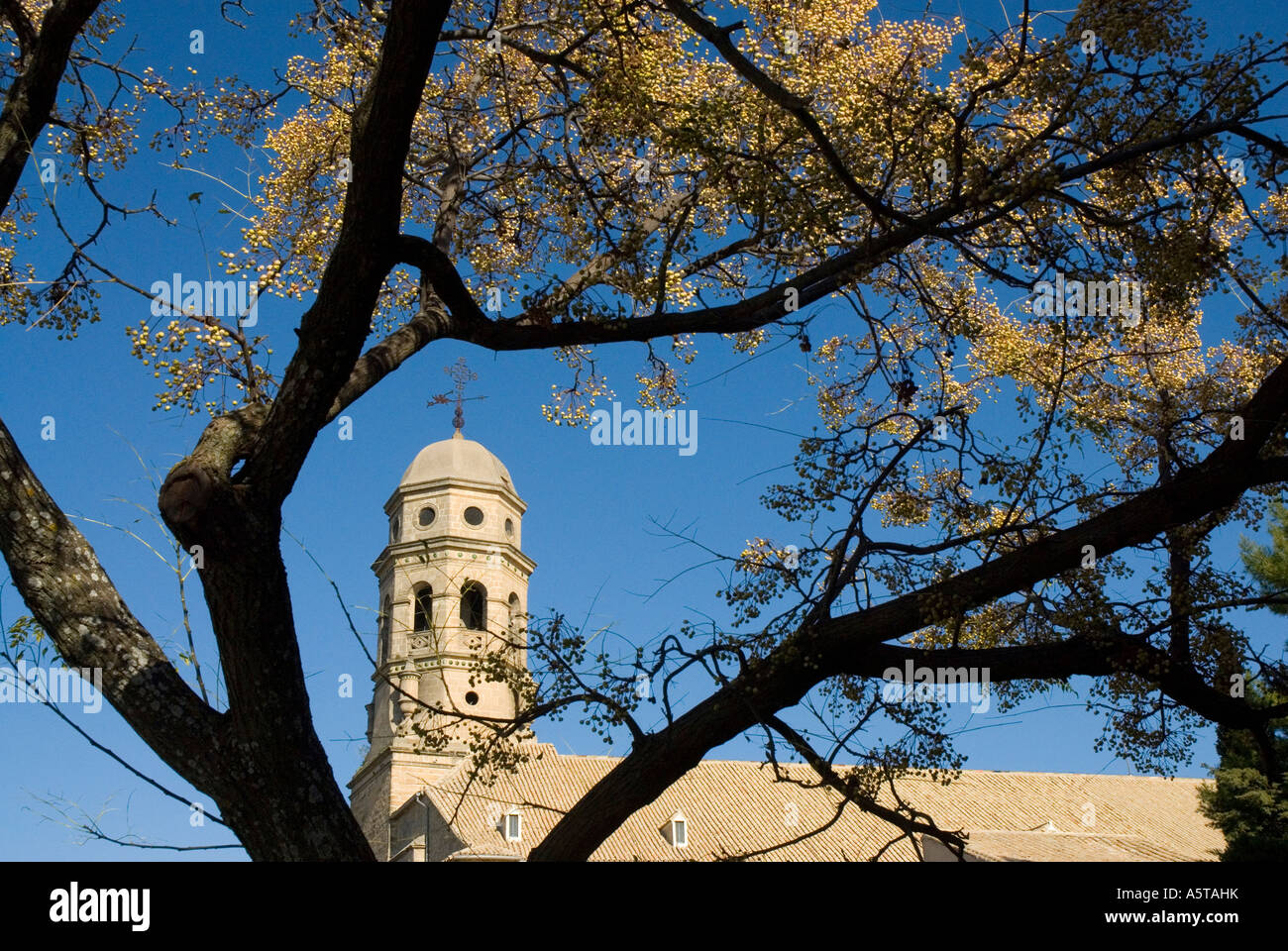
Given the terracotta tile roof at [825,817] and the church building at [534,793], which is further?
the church building at [534,793]

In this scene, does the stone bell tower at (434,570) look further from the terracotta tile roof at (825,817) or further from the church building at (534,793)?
the terracotta tile roof at (825,817)

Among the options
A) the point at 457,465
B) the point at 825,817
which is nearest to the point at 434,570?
the point at 457,465

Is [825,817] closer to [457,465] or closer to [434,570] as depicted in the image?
[434,570]

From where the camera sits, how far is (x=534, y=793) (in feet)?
123

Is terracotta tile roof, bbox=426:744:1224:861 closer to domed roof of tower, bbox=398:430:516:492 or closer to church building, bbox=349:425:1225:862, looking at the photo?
church building, bbox=349:425:1225:862

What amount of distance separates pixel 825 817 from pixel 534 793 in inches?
355

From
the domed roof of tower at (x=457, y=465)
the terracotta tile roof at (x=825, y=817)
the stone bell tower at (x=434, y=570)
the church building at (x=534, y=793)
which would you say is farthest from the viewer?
the domed roof of tower at (x=457, y=465)

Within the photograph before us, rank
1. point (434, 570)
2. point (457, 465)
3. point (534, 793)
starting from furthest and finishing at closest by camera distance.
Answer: point (457, 465) → point (434, 570) → point (534, 793)

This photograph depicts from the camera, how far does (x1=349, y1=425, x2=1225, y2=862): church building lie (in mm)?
36719

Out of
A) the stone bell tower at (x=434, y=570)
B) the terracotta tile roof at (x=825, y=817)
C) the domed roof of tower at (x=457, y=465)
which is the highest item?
the domed roof of tower at (x=457, y=465)

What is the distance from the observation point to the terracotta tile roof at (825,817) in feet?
117

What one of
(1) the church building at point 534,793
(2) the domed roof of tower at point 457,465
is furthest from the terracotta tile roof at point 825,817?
(2) the domed roof of tower at point 457,465

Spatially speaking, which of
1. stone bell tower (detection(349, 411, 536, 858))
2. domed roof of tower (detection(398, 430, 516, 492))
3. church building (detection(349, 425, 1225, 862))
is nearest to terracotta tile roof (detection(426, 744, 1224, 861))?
church building (detection(349, 425, 1225, 862))

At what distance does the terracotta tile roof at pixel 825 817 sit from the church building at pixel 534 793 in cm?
7
